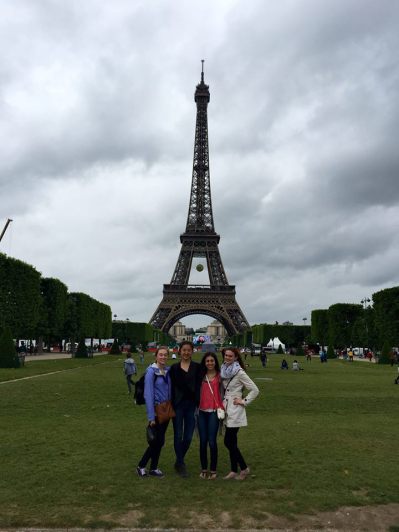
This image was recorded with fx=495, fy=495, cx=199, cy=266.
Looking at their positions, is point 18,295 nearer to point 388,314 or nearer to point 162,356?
point 388,314

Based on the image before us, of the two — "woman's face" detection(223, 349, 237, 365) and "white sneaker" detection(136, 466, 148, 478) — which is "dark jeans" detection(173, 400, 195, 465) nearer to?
"white sneaker" detection(136, 466, 148, 478)

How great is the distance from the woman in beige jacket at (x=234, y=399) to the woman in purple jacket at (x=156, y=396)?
919 mm

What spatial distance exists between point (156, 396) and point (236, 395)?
4.02 ft

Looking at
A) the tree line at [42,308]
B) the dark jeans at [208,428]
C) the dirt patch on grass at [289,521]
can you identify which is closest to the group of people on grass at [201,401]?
the dark jeans at [208,428]

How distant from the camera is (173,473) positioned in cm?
796

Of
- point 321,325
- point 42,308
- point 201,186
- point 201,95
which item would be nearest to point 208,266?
point 201,186

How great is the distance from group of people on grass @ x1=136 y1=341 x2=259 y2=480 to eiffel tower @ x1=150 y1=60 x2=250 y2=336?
84.9 metres

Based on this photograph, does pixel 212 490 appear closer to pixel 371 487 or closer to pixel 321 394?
pixel 371 487

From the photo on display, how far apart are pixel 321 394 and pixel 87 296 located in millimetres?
54876

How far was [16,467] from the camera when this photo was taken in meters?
8.18

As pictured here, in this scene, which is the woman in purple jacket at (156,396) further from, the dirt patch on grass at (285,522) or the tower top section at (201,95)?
the tower top section at (201,95)

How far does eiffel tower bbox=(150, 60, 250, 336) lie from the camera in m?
94.0

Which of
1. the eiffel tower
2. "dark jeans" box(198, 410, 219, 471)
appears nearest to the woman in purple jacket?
"dark jeans" box(198, 410, 219, 471)

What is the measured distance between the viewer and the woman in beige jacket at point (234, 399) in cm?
741
